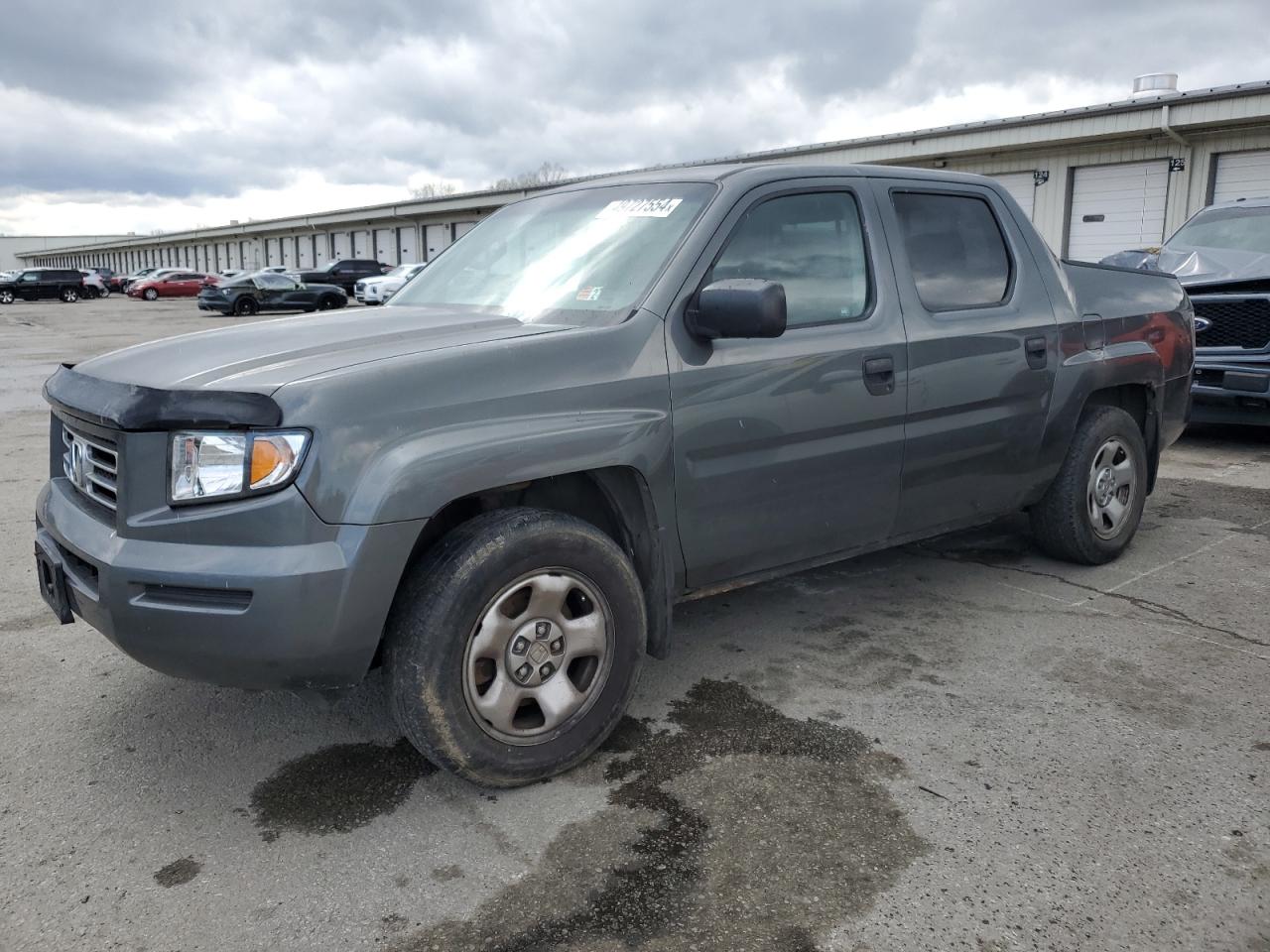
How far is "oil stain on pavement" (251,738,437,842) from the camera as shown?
2773 mm

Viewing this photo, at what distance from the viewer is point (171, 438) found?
2.60 metres

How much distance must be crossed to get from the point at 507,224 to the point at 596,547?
1.78 meters

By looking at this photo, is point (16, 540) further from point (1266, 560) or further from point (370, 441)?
point (1266, 560)

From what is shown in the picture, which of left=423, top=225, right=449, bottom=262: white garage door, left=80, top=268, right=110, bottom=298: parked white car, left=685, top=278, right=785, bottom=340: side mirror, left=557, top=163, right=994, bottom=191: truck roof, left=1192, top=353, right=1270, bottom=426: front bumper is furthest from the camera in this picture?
left=80, top=268, right=110, bottom=298: parked white car

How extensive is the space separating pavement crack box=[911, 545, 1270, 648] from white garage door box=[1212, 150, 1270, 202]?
16901mm

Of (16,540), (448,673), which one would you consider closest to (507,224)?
(448,673)

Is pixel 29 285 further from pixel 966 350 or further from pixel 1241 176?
pixel 966 350

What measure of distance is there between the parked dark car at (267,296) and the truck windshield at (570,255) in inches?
1138

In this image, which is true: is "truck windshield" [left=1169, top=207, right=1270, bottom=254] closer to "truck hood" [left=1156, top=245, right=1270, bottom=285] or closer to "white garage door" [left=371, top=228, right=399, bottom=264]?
"truck hood" [left=1156, top=245, right=1270, bottom=285]

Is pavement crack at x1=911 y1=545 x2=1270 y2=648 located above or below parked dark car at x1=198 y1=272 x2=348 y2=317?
below

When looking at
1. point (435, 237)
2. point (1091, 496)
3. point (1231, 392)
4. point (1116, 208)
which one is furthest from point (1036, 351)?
point (435, 237)

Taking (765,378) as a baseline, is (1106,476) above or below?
below

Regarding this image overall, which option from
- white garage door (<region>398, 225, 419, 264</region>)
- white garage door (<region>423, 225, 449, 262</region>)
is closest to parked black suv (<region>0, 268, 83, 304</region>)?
white garage door (<region>398, 225, 419, 264</region>)

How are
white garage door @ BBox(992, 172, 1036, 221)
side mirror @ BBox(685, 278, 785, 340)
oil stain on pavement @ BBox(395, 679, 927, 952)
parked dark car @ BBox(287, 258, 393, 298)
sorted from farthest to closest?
parked dark car @ BBox(287, 258, 393, 298) < white garage door @ BBox(992, 172, 1036, 221) < side mirror @ BBox(685, 278, 785, 340) < oil stain on pavement @ BBox(395, 679, 927, 952)
